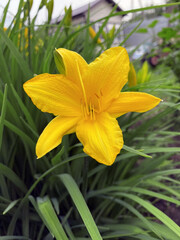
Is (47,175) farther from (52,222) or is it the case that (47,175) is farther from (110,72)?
(110,72)

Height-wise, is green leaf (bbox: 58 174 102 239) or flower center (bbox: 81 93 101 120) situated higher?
flower center (bbox: 81 93 101 120)

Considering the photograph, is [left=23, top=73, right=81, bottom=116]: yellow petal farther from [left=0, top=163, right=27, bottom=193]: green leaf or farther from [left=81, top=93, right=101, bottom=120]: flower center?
[left=0, top=163, right=27, bottom=193]: green leaf

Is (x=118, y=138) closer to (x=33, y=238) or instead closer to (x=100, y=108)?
(x=100, y=108)

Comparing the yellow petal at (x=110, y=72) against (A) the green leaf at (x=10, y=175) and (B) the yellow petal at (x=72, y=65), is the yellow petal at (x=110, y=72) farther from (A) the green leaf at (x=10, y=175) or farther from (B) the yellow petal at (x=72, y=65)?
(A) the green leaf at (x=10, y=175)

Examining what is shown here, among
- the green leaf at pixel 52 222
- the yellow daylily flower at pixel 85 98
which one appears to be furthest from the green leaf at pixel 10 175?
the yellow daylily flower at pixel 85 98

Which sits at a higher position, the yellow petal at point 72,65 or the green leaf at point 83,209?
the yellow petal at point 72,65

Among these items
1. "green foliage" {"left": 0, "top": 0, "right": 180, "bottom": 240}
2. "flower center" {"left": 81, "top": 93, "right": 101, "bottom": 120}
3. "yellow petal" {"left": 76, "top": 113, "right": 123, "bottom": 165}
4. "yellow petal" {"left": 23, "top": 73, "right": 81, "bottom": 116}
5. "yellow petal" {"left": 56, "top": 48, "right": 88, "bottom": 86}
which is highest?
"yellow petal" {"left": 56, "top": 48, "right": 88, "bottom": 86}

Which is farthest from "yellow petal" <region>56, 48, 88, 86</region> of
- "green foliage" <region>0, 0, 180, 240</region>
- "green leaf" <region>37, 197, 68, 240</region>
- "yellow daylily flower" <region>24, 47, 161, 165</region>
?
"green leaf" <region>37, 197, 68, 240</region>
